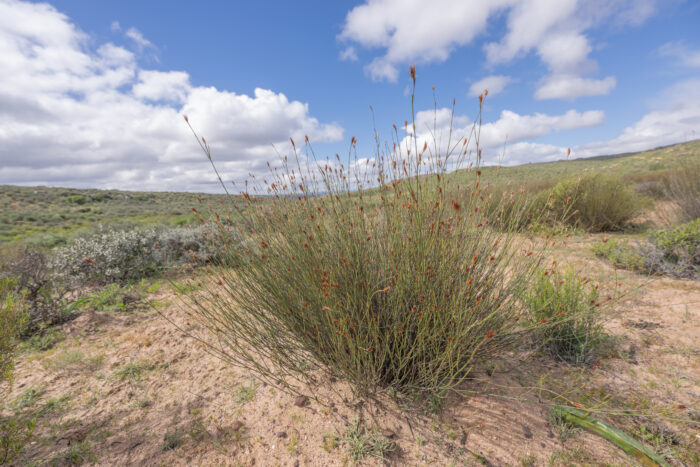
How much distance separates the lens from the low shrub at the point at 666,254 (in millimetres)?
3408

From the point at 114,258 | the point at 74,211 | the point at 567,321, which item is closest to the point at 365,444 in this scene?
the point at 567,321

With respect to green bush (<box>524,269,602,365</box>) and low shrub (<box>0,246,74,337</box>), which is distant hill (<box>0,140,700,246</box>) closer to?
low shrub (<box>0,246,74,337</box>)

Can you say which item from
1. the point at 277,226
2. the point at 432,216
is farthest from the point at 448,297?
the point at 277,226

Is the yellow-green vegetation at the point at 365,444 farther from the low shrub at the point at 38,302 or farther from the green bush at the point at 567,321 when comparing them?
the low shrub at the point at 38,302

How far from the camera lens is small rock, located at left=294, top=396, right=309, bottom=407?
1.88 metres

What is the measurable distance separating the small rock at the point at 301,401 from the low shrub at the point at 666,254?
422 centimetres

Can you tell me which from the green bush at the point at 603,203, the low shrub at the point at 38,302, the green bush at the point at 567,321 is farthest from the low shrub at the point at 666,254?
the low shrub at the point at 38,302

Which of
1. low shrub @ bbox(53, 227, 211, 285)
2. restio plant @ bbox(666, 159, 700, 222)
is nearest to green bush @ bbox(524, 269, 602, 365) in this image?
low shrub @ bbox(53, 227, 211, 285)

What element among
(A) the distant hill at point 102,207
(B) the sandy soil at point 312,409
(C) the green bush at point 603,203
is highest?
(A) the distant hill at point 102,207

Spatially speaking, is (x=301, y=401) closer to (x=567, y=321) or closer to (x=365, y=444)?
(x=365, y=444)

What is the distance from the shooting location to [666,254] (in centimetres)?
365

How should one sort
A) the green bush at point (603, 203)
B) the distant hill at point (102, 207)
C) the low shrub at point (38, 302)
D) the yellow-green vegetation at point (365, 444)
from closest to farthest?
the yellow-green vegetation at point (365, 444), the low shrub at point (38, 302), the green bush at point (603, 203), the distant hill at point (102, 207)

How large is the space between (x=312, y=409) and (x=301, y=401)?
0.33 feet

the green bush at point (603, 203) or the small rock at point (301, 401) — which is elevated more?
the green bush at point (603, 203)
